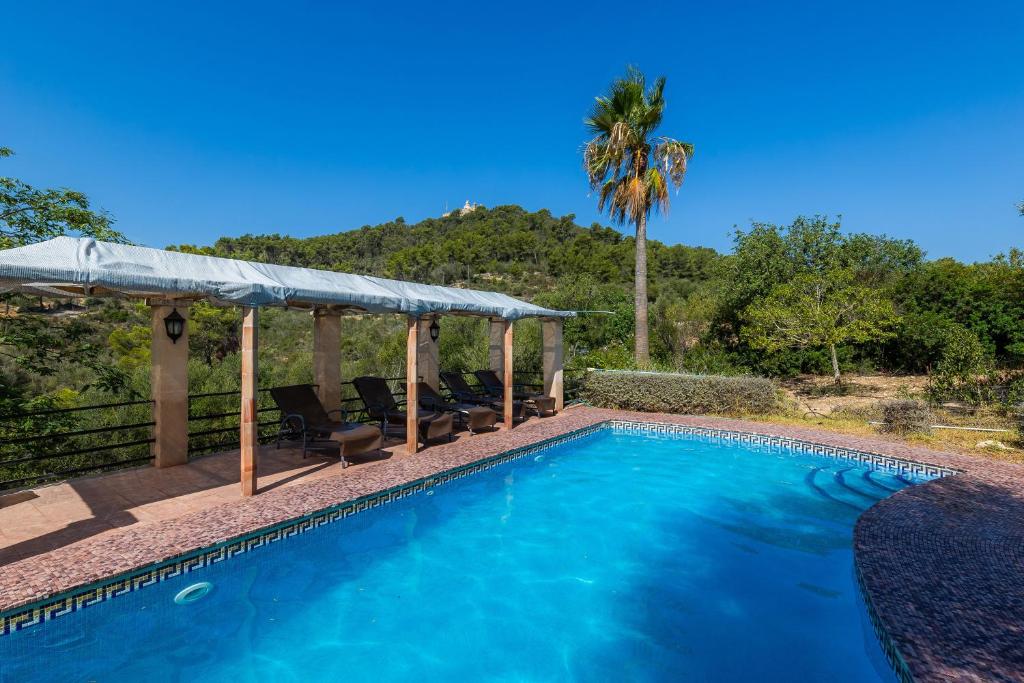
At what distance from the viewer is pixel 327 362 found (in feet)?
28.5

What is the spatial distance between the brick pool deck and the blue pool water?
0.99 ft

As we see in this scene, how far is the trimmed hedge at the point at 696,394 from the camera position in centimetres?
1155

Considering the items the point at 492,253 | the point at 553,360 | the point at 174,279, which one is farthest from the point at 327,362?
the point at 492,253

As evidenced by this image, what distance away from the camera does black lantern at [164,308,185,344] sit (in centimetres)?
640

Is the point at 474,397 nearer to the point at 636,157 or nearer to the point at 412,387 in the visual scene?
the point at 412,387

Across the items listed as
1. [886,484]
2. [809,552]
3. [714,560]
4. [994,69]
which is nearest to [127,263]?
[714,560]

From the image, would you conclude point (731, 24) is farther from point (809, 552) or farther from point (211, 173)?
point (211, 173)

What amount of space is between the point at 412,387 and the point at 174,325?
316 centimetres

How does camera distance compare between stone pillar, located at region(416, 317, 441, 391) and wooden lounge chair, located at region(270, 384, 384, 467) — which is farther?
stone pillar, located at region(416, 317, 441, 391)

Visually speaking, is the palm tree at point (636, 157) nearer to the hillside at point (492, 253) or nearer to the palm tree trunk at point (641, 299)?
the palm tree trunk at point (641, 299)

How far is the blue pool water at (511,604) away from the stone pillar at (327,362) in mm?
3115

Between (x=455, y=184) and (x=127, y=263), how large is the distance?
31.3 metres

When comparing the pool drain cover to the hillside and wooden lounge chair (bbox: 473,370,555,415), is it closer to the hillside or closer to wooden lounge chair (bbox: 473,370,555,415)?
wooden lounge chair (bbox: 473,370,555,415)

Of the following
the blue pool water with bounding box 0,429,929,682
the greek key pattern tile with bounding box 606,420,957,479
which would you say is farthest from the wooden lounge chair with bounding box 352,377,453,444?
the greek key pattern tile with bounding box 606,420,957,479
